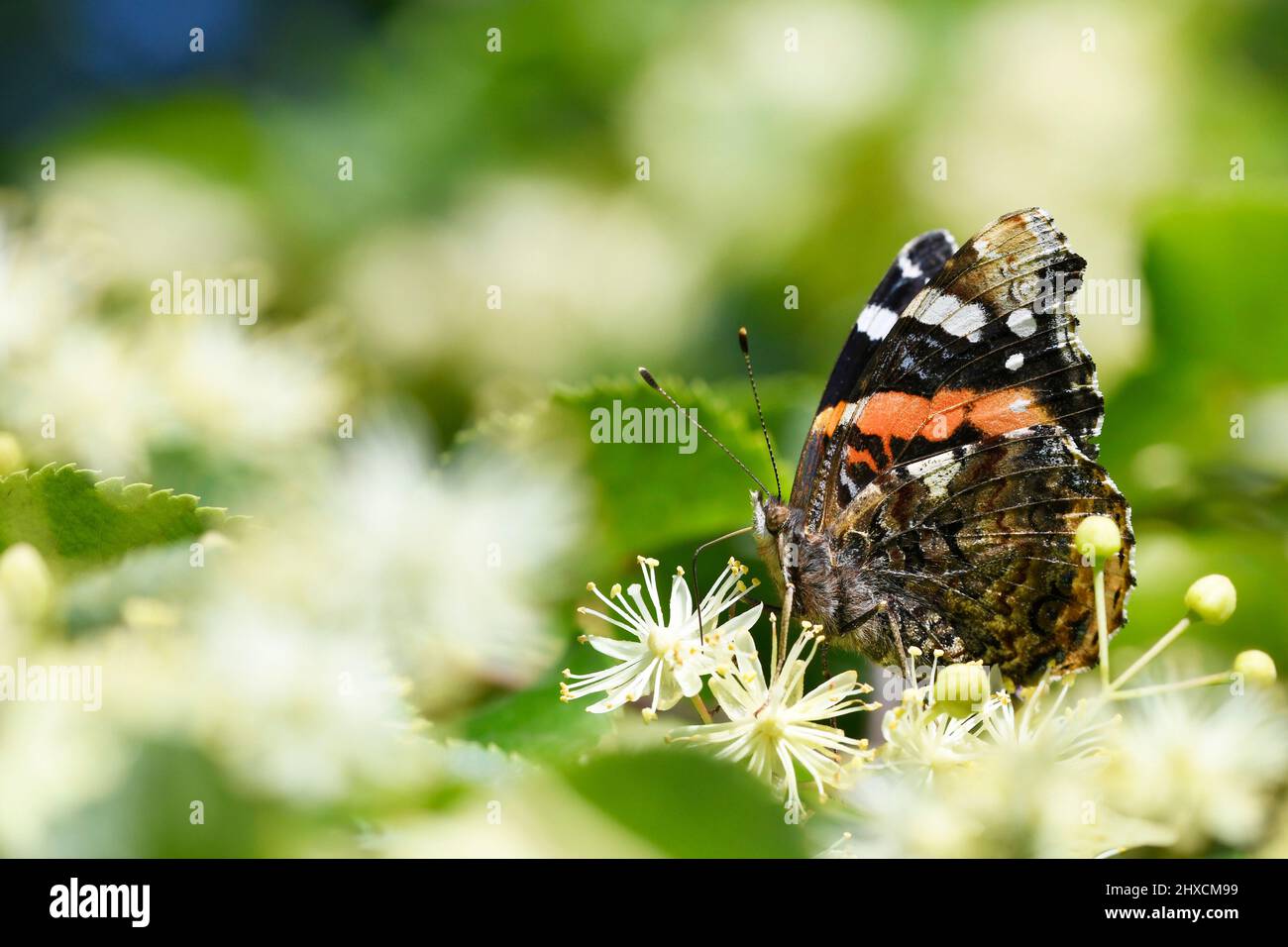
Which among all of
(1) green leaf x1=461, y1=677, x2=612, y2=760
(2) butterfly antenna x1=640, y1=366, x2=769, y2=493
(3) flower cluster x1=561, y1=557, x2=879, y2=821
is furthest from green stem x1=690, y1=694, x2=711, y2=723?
(2) butterfly antenna x1=640, y1=366, x2=769, y2=493

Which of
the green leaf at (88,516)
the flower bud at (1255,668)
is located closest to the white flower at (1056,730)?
the flower bud at (1255,668)

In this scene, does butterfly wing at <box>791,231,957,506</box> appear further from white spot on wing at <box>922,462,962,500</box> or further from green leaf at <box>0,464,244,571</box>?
green leaf at <box>0,464,244,571</box>

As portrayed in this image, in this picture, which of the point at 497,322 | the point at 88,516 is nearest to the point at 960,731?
the point at 88,516

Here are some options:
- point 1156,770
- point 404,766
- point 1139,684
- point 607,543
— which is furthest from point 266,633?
point 1139,684

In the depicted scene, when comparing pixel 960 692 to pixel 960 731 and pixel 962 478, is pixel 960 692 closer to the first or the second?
pixel 960 731

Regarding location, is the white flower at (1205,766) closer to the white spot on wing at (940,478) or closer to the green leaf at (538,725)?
the white spot on wing at (940,478)
